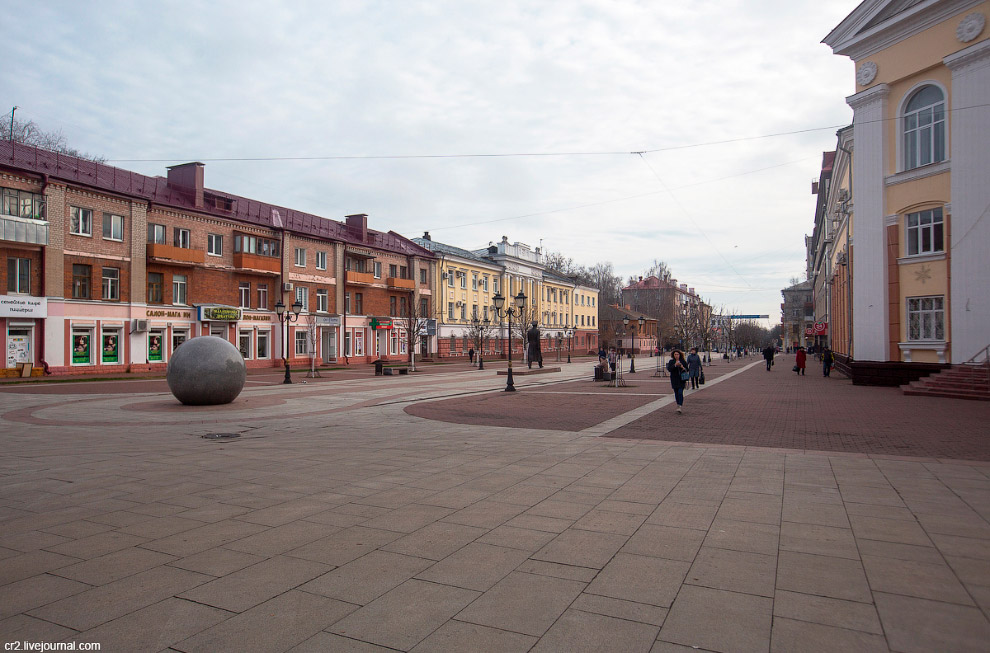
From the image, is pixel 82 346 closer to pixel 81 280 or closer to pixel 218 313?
pixel 81 280

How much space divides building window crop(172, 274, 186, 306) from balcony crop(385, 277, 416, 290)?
19269mm

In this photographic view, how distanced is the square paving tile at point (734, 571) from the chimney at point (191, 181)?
40217 millimetres

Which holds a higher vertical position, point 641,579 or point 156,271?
point 156,271

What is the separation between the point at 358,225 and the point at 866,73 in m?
38.7

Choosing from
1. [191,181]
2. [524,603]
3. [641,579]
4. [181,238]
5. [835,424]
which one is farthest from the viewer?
[191,181]

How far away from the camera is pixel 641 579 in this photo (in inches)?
172

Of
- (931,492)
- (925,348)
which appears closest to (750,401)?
(925,348)

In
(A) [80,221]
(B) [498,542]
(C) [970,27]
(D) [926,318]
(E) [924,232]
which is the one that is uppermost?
(C) [970,27]

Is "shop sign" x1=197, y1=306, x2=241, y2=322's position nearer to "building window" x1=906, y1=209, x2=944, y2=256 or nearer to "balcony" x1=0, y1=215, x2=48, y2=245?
"balcony" x1=0, y1=215, x2=48, y2=245

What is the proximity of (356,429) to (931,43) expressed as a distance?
24.7 meters

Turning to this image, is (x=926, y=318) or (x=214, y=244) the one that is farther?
(x=214, y=244)

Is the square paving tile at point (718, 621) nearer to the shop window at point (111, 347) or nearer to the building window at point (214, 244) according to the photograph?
the shop window at point (111, 347)

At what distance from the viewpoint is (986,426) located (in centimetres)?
1238

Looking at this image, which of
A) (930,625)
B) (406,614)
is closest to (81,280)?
(406,614)
